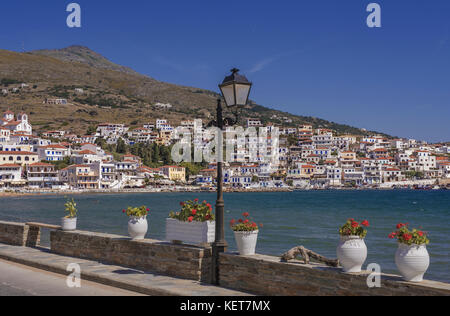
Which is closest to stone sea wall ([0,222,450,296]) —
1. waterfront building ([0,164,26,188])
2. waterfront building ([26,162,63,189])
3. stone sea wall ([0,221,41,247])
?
stone sea wall ([0,221,41,247])

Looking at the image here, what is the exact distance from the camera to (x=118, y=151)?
150125mm

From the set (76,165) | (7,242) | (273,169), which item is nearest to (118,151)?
(76,165)

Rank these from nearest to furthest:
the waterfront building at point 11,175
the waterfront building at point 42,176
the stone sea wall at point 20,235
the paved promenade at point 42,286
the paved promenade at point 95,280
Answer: the paved promenade at point 95,280 → the paved promenade at point 42,286 → the stone sea wall at point 20,235 → the waterfront building at point 11,175 → the waterfront building at point 42,176

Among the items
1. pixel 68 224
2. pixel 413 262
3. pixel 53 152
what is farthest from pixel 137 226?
pixel 53 152

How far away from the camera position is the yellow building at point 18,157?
11575 cm

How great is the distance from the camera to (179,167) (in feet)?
463

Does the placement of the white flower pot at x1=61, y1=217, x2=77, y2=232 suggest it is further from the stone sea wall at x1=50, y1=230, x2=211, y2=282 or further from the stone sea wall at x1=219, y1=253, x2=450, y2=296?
the stone sea wall at x1=219, y1=253, x2=450, y2=296

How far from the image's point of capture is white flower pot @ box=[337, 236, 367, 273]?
6.41 metres

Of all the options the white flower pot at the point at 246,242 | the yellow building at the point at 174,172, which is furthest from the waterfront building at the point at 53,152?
the white flower pot at the point at 246,242

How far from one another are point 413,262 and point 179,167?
447ft

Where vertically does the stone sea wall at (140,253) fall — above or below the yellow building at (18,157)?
below

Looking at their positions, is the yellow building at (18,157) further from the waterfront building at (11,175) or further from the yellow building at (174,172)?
the yellow building at (174,172)

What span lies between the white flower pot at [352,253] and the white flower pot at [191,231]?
2813mm

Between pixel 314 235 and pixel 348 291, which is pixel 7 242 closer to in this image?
pixel 348 291
